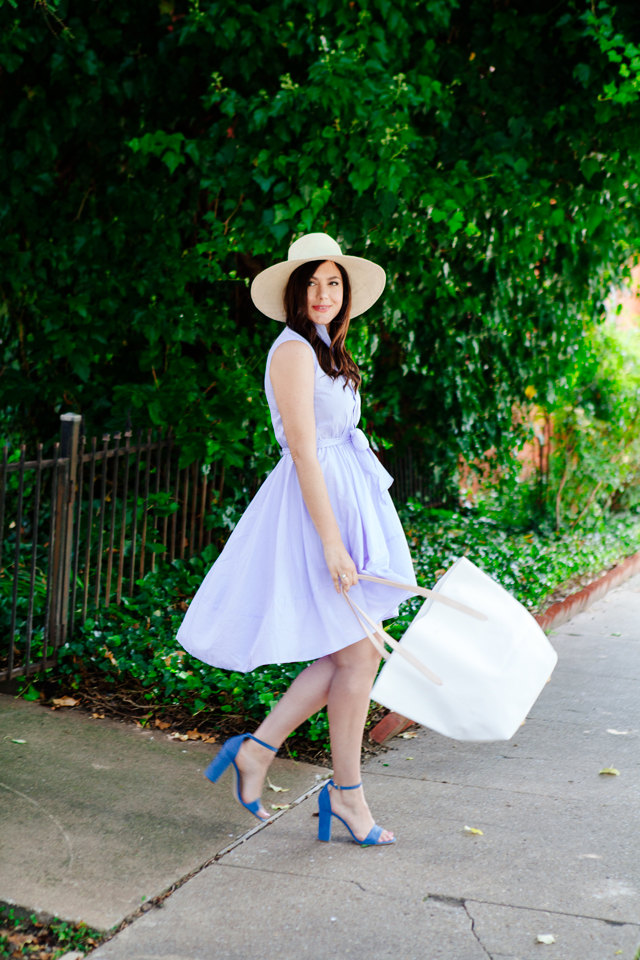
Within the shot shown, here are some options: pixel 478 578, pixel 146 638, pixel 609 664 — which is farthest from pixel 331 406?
pixel 609 664

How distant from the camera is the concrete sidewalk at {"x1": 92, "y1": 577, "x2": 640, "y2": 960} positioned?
2.53m

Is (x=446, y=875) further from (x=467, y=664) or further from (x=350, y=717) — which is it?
(x=467, y=664)

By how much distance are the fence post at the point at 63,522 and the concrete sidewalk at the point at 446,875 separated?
1792 millimetres

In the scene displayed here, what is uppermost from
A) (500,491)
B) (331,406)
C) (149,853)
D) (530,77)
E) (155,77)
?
(530,77)

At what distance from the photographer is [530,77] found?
645 centimetres

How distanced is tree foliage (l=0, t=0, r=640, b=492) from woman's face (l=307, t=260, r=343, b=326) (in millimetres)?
2077

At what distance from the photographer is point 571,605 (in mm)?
6680

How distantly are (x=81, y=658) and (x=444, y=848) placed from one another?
87.8 inches

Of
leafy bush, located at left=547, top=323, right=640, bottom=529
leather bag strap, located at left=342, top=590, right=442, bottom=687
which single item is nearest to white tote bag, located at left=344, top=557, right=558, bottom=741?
leather bag strap, located at left=342, top=590, right=442, bottom=687

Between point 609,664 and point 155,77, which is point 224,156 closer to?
point 155,77

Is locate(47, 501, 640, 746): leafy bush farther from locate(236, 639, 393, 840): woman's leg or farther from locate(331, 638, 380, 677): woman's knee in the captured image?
locate(331, 638, 380, 677): woman's knee

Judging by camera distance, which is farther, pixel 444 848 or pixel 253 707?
pixel 253 707

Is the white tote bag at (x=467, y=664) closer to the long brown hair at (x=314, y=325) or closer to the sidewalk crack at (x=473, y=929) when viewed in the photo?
the sidewalk crack at (x=473, y=929)

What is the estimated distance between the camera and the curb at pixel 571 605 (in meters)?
4.21
